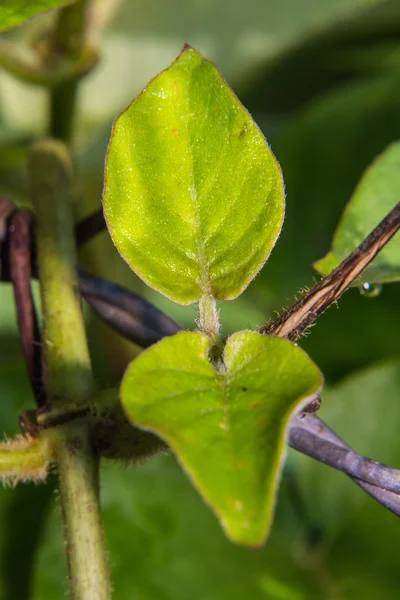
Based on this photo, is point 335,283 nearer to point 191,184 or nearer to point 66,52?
point 191,184

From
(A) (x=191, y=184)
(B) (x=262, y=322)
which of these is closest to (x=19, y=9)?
(A) (x=191, y=184)

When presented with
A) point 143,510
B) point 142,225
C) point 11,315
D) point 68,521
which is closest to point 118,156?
point 142,225

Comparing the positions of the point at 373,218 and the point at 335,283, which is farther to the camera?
the point at 373,218

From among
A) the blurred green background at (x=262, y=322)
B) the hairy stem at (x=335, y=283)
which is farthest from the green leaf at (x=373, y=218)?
the blurred green background at (x=262, y=322)

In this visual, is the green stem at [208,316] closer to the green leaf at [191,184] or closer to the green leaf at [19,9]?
the green leaf at [191,184]

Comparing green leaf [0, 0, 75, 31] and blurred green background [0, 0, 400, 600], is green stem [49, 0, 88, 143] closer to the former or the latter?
blurred green background [0, 0, 400, 600]

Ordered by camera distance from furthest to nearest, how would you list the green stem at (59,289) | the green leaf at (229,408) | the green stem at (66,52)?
the green stem at (66,52), the green stem at (59,289), the green leaf at (229,408)
